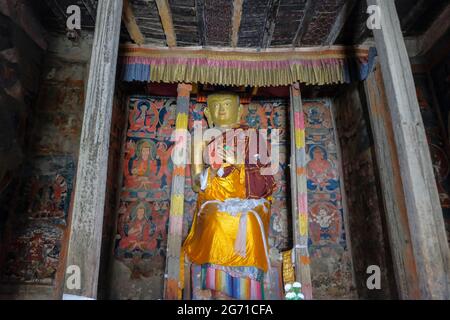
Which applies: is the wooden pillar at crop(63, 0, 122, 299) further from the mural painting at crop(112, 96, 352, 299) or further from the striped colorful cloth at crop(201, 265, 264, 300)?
the mural painting at crop(112, 96, 352, 299)

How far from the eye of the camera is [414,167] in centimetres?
278

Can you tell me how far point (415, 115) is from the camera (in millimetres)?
2900

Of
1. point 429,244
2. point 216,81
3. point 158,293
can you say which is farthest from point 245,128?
point 429,244

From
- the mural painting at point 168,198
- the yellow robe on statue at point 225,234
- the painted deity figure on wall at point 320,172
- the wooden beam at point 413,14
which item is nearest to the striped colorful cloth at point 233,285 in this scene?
the yellow robe on statue at point 225,234

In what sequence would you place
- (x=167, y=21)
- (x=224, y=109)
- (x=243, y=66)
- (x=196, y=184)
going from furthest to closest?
(x=224, y=109) < (x=196, y=184) < (x=243, y=66) < (x=167, y=21)

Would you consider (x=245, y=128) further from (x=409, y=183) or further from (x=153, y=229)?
(x=409, y=183)

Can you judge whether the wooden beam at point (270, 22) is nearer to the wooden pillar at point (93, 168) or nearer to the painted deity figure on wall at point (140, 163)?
the wooden pillar at point (93, 168)

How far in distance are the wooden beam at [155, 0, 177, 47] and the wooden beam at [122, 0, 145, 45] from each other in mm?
352

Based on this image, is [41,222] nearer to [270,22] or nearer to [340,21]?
[270,22]

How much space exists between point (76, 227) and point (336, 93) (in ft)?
15.3

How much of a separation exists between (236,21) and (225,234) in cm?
268

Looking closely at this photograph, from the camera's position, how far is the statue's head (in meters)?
5.46

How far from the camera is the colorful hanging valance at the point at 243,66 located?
4.77 m

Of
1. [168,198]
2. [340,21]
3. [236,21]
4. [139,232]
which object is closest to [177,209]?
[168,198]
